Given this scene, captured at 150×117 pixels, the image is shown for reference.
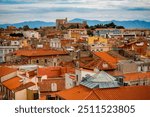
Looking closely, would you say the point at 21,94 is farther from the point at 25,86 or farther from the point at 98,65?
the point at 98,65

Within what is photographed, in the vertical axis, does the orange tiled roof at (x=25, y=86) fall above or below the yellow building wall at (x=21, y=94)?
below

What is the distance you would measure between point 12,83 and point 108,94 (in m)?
Answer: 2.05

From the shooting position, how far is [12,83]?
5.46 m

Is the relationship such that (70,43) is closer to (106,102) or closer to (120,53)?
(120,53)

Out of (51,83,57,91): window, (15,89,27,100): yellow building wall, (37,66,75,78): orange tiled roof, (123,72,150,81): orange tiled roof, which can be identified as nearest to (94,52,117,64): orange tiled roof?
(123,72,150,81): orange tiled roof

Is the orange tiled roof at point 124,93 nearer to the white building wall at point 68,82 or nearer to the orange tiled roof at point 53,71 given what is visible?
the white building wall at point 68,82

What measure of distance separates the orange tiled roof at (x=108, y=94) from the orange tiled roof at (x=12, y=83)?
133cm

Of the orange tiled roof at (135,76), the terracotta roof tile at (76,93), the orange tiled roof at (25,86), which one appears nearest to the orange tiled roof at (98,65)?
the orange tiled roof at (135,76)

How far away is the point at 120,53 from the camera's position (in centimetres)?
623

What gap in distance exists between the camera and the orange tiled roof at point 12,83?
5252 mm

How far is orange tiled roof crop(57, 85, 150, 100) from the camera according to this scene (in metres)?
3.78

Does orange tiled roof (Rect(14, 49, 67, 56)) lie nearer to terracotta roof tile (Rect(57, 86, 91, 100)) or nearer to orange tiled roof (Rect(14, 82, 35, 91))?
orange tiled roof (Rect(14, 82, 35, 91))

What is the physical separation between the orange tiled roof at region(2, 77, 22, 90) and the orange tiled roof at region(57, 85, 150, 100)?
1329 mm

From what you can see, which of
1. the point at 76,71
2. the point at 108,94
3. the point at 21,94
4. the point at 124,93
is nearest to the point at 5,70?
the point at 21,94
